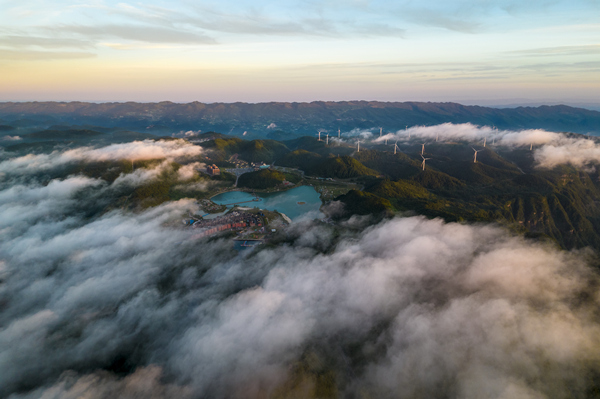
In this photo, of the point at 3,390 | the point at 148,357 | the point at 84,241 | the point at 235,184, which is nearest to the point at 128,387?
the point at 148,357

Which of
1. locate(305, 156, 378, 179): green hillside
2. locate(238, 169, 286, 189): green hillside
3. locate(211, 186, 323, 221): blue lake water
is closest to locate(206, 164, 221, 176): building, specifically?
locate(238, 169, 286, 189): green hillside

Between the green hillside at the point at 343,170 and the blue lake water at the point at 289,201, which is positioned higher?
the green hillside at the point at 343,170

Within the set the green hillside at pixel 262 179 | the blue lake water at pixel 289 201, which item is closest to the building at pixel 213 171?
the green hillside at pixel 262 179

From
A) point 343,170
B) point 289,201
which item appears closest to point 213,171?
point 289,201

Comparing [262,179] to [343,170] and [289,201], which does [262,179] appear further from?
[343,170]

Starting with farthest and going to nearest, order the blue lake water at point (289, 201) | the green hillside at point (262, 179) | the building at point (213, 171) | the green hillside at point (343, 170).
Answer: the building at point (213, 171) < the green hillside at point (343, 170) < the green hillside at point (262, 179) < the blue lake water at point (289, 201)

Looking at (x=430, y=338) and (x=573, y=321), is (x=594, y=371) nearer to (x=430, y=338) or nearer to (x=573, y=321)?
(x=573, y=321)

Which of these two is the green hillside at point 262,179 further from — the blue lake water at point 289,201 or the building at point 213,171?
the building at point 213,171

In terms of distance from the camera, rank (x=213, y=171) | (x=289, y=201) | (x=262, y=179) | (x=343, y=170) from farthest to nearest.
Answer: (x=213, y=171), (x=343, y=170), (x=262, y=179), (x=289, y=201)

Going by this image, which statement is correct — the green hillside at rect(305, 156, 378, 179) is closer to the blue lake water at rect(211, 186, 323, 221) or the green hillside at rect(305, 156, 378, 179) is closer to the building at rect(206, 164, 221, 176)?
the blue lake water at rect(211, 186, 323, 221)
